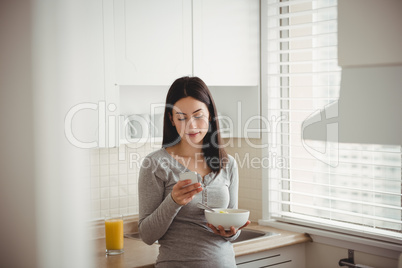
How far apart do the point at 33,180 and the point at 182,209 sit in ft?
4.79

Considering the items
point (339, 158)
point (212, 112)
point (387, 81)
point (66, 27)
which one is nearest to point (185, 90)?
point (212, 112)

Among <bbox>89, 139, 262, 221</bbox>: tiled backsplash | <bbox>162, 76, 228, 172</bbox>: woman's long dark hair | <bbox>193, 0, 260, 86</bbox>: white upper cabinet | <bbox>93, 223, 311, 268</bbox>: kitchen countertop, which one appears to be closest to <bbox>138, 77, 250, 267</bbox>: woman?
<bbox>162, 76, 228, 172</bbox>: woman's long dark hair

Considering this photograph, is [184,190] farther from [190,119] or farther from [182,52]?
[182,52]

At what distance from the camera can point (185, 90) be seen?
1685 millimetres

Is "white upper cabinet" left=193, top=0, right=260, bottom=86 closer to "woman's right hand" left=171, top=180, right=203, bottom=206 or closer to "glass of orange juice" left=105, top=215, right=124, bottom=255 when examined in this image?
"glass of orange juice" left=105, top=215, right=124, bottom=255

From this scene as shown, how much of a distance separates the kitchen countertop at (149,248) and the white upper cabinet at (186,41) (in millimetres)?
750

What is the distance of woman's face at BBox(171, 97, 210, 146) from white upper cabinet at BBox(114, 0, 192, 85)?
466mm

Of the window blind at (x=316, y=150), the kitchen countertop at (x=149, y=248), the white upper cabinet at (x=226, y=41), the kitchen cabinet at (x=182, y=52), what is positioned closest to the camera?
the kitchen countertop at (x=149, y=248)

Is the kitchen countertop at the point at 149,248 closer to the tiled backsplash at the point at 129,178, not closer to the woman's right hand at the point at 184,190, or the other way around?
the tiled backsplash at the point at 129,178

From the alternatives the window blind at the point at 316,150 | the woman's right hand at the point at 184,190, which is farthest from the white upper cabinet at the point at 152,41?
the woman's right hand at the point at 184,190

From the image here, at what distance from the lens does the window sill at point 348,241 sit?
206cm

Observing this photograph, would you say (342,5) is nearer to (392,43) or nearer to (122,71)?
(392,43)

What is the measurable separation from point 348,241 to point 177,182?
1.08 m

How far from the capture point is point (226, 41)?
243 centimetres
